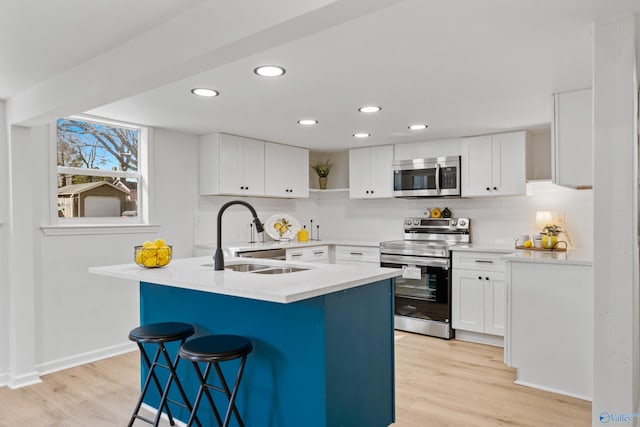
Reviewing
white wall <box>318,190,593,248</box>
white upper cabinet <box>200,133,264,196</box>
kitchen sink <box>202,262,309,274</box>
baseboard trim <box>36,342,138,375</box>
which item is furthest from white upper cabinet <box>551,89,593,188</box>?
baseboard trim <box>36,342,138,375</box>

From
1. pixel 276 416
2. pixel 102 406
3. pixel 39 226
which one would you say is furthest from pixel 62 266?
pixel 276 416

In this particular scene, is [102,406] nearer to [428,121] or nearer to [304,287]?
[304,287]

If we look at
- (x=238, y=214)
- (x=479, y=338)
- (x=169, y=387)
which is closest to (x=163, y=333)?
(x=169, y=387)

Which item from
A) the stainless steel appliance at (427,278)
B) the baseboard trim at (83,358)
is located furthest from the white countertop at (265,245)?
the baseboard trim at (83,358)

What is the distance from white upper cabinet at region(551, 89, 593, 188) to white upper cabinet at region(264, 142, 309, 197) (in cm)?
304

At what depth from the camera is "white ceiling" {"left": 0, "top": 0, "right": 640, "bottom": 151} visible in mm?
1925

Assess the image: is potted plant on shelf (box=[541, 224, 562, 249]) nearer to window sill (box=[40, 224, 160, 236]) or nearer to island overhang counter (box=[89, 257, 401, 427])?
island overhang counter (box=[89, 257, 401, 427])

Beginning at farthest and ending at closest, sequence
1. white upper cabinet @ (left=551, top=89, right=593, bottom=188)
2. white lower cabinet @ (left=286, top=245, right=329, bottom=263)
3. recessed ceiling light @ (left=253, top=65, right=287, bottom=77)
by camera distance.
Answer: white lower cabinet @ (left=286, top=245, right=329, bottom=263) < white upper cabinet @ (left=551, top=89, right=593, bottom=188) < recessed ceiling light @ (left=253, top=65, right=287, bottom=77)

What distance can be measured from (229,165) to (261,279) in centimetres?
270

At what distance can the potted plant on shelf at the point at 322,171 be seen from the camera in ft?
20.1

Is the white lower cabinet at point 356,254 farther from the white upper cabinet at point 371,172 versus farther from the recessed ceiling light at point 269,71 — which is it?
the recessed ceiling light at point 269,71

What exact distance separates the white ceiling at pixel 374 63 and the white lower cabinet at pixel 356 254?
159 cm

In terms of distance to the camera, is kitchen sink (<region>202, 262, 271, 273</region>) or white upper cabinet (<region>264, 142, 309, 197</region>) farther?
white upper cabinet (<region>264, 142, 309, 197</region>)

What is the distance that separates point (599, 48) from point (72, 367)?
13.9 ft
